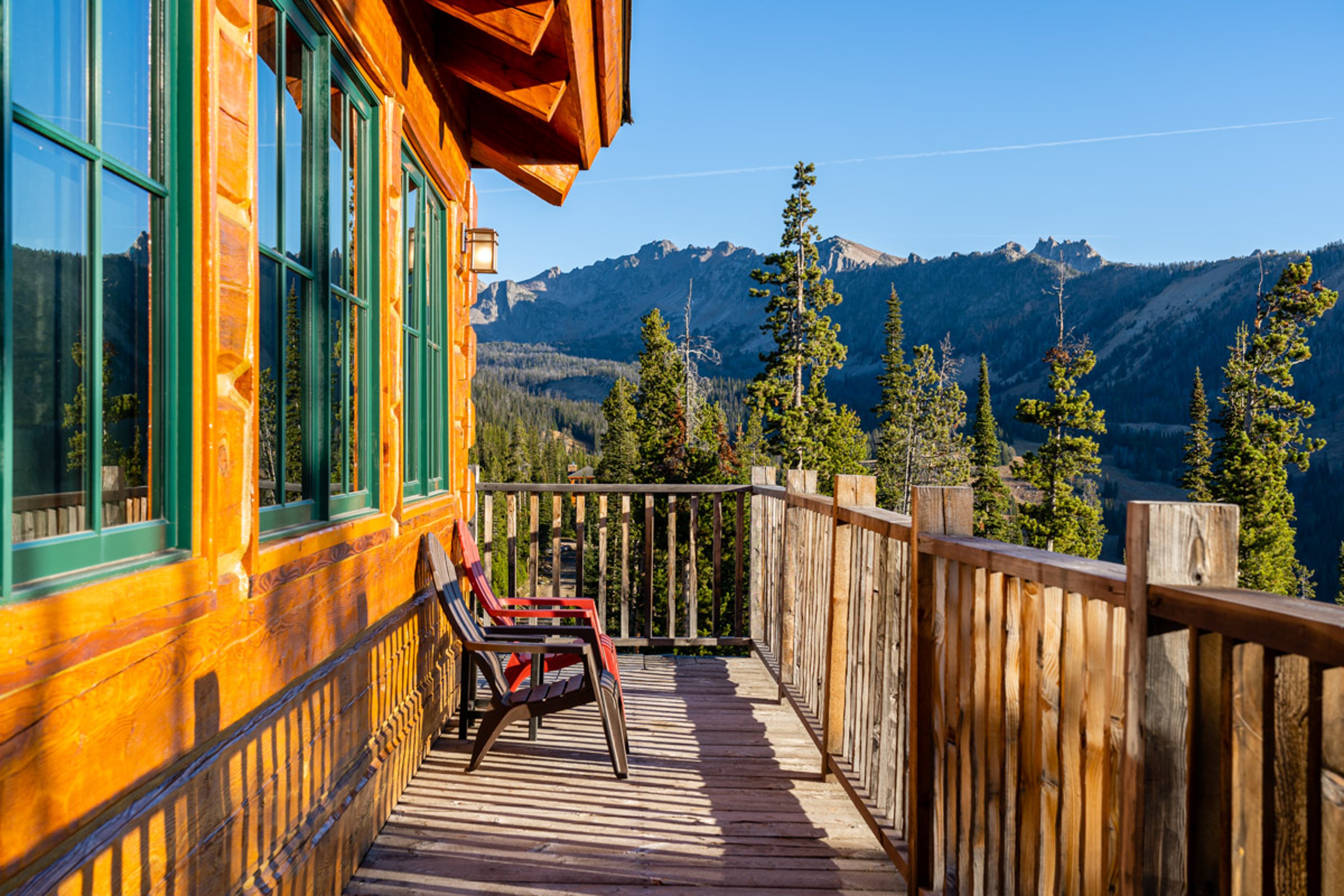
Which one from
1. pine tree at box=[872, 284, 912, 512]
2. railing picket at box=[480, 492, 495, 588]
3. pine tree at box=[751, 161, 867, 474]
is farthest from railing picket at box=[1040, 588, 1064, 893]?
pine tree at box=[872, 284, 912, 512]

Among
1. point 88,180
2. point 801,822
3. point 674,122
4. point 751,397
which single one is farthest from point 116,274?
point 674,122

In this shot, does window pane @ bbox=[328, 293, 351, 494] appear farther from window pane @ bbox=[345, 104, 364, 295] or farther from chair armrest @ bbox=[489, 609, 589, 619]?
chair armrest @ bbox=[489, 609, 589, 619]

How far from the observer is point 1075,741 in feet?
4.94

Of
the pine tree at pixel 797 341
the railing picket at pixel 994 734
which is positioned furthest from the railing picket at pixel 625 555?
the pine tree at pixel 797 341

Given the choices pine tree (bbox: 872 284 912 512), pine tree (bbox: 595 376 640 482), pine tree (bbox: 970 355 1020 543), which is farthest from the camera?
pine tree (bbox: 872 284 912 512)

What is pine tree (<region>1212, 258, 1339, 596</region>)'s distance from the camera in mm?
29969

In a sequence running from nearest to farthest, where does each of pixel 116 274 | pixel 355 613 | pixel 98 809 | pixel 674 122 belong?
pixel 98 809
pixel 116 274
pixel 355 613
pixel 674 122

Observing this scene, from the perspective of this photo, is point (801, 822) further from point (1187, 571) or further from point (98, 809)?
point (98, 809)

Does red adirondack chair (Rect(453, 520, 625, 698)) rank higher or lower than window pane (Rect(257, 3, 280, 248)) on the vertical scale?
lower

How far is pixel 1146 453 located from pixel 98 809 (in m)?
118

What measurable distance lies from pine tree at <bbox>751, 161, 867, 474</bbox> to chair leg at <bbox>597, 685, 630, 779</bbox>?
91.1 feet

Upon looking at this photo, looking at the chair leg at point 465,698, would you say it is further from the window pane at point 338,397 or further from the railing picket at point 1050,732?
the railing picket at point 1050,732

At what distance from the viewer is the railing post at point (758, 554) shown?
5.09 m

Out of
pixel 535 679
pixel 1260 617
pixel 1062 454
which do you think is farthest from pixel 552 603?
pixel 1062 454
